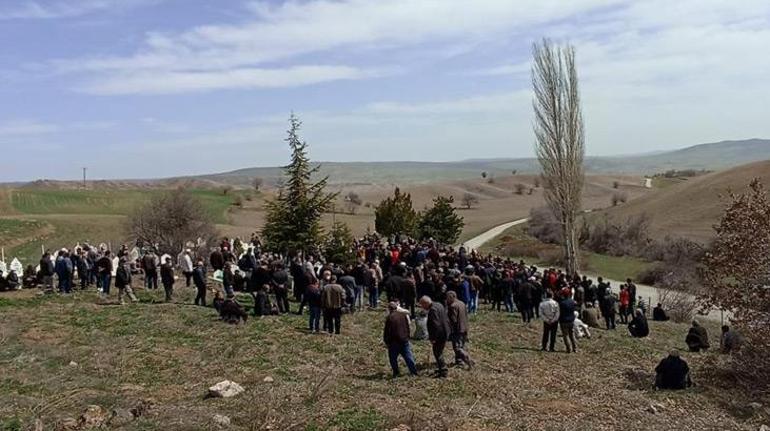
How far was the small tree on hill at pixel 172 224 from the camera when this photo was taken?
36281 millimetres

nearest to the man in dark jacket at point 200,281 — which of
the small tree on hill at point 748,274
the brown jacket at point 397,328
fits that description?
the brown jacket at point 397,328

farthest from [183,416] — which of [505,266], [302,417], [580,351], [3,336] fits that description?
[505,266]

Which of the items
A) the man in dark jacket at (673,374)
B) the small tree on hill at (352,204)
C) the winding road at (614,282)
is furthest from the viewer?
the small tree on hill at (352,204)

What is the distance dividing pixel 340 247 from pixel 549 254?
28.0 m

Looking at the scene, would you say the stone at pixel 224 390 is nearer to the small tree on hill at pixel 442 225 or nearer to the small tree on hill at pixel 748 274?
the small tree on hill at pixel 748 274

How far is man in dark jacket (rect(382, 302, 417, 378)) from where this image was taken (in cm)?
1356

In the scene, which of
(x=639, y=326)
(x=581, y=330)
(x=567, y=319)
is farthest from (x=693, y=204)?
(x=567, y=319)

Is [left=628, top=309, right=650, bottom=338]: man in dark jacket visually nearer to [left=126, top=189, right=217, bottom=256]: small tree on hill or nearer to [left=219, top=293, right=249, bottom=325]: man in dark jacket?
[left=219, top=293, right=249, bottom=325]: man in dark jacket

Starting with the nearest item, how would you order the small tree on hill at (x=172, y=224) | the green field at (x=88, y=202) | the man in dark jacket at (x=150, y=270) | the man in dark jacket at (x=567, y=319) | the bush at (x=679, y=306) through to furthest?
the man in dark jacket at (x=567, y=319), the man in dark jacket at (x=150, y=270), the bush at (x=679, y=306), the small tree on hill at (x=172, y=224), the green field at (x=88, y=202)

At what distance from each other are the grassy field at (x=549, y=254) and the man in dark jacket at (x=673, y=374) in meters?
29.8

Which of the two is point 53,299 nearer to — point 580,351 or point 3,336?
point 3,336

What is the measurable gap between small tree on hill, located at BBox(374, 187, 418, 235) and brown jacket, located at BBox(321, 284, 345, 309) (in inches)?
1073

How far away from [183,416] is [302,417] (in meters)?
1.87

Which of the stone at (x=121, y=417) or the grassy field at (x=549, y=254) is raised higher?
the stone at (x=121, y=417)
